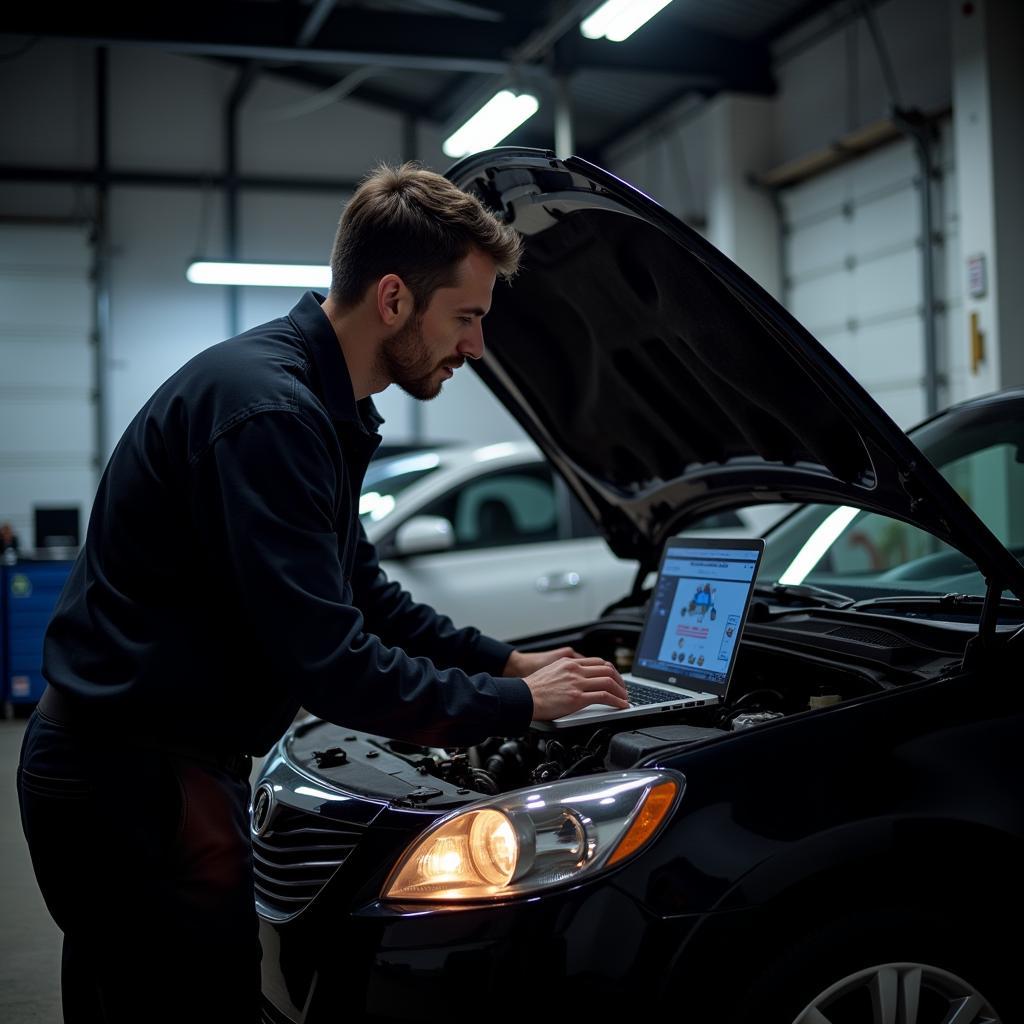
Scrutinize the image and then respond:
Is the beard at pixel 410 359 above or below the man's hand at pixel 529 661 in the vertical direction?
above

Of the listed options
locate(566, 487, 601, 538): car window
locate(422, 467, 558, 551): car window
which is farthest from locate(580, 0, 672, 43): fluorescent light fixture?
locate(566, 487, 601, 538): car window

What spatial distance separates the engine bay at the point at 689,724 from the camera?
199cm

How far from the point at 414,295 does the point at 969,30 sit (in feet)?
24.3

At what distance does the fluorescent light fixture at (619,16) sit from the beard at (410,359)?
589cm

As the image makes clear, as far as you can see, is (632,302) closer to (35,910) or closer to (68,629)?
(68,629)

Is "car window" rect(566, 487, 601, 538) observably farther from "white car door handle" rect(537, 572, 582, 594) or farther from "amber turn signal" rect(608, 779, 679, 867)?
"amber turn signal" rect(608, 779, 679, 867)

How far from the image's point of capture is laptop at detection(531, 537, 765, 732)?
2191mm

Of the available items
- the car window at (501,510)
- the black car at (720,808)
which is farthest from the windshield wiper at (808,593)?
the car window at (501,510)

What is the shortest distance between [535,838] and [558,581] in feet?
13.1

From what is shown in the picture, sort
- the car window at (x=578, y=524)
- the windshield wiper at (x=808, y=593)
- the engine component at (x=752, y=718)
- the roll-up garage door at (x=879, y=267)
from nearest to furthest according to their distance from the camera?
1. the engine component at (x=752, y=718)
2. the windshield wiper at (x=808, y=593)
3. the car window at (x=578, y=524)
4. the roll-up garage door at (x=879, y=267)

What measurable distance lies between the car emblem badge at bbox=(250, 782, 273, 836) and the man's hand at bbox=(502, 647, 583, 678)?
48 centimetres

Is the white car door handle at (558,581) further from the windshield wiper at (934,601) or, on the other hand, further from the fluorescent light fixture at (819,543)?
the windshield wiper at (934,601)

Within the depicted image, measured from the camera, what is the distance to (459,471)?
18.8 ft

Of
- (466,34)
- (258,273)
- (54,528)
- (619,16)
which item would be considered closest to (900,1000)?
(619,16)
